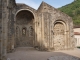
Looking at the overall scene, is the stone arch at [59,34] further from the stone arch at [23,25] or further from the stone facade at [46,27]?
the stone arch at [23,25]

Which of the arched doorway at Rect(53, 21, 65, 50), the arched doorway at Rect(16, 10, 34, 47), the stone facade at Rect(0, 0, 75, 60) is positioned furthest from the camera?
the arched doorway at Rect(16, 10, 34, 47)

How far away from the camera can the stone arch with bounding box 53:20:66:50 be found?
17.9m

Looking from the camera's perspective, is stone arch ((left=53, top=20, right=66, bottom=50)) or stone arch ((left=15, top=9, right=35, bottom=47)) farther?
stone arch ((left=15, top=9, right=35, bottom=47))

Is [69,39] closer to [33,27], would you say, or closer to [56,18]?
[56,18]

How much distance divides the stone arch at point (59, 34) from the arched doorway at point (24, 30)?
192 inches

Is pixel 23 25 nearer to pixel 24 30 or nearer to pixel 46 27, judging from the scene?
pixel 24 30

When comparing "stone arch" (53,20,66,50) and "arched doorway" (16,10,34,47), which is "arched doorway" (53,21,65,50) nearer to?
"stone arch" (53,20,66,50)

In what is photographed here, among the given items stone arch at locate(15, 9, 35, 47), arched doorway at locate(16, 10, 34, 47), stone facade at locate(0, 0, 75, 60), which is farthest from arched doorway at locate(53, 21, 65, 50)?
arched doorway at locate(16, 10, 34, 47)

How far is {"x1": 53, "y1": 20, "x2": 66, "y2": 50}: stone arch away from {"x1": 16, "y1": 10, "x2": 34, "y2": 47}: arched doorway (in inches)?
192

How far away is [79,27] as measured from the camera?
34719mm

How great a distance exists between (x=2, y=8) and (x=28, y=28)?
13920 millimetres

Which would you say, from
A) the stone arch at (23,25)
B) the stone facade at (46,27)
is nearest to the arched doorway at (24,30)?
the stone arch at (23,25)

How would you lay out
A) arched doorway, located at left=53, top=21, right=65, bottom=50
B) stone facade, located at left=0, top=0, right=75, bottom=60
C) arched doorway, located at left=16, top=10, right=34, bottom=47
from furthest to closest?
1. arched doorway, located at left=16, top=10, right=34, bottom=47
2. arched doorway, located at left=53, top=21, right=65, bottom=50
3. stone facade, located at left=0, top=0, right=75, bottom=60

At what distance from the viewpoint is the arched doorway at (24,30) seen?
2180cm
